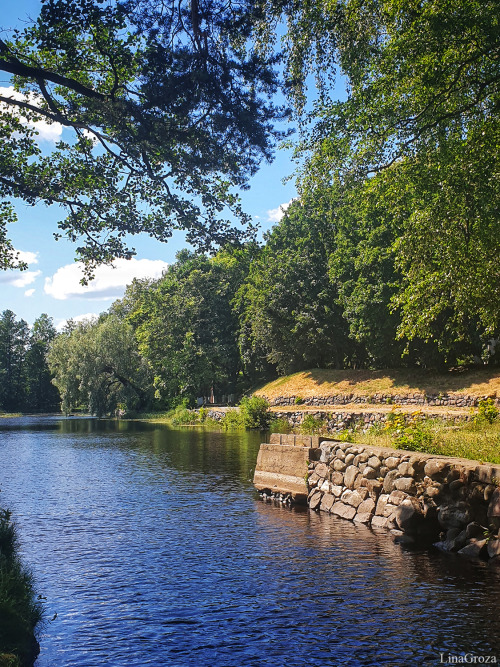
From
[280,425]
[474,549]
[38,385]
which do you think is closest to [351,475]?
[474,549]

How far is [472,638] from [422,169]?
11039mm

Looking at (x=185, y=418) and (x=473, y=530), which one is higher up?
(x=185, y=418)

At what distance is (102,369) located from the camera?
60.9 metres

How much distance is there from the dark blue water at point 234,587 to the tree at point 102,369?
43.7 meters

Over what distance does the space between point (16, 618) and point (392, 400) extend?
1298 inches

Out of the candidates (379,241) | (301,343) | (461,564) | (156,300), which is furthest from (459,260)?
(156,300)

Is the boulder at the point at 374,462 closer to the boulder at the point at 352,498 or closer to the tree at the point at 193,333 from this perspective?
the boulder at the point at 352,498

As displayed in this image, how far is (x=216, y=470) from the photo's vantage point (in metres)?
22.4

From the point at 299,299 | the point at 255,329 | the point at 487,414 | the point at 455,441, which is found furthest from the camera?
the point at 255,329

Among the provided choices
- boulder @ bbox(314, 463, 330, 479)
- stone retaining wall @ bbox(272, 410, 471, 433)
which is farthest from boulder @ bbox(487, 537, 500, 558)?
stone retaining wall @ bbox(272, 410, 471, 433)

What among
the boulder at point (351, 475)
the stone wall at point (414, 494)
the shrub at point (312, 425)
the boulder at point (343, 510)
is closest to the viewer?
the stone wall at point (414, 494)

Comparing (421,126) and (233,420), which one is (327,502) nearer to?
(421,126)

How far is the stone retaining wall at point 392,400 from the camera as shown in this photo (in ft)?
107

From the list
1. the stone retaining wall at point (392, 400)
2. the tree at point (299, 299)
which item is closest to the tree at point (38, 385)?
the tree at point (299, 299)
